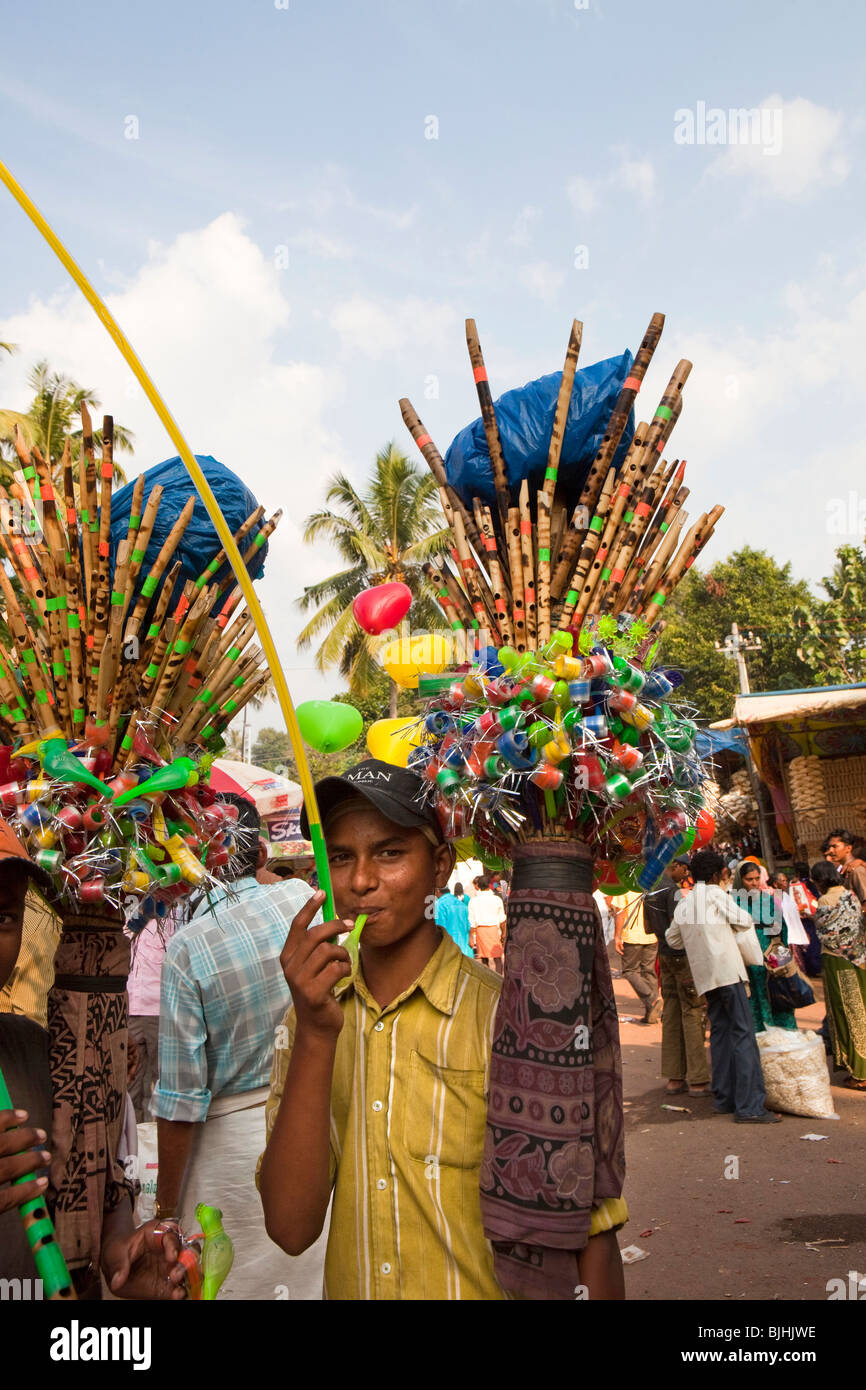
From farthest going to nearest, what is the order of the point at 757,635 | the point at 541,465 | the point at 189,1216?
the point at 757,635, the point at 189,1216, the point at 541,465

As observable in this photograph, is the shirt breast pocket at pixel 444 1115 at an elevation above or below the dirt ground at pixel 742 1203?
above

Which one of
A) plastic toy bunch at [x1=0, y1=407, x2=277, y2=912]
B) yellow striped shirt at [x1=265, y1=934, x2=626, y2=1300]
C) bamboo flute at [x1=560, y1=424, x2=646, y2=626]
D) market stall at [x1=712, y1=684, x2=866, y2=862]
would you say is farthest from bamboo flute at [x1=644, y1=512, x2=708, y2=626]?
market stall at [x1=712, y1=684, x2=866, y2=862]

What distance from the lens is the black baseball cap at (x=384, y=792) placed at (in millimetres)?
1865

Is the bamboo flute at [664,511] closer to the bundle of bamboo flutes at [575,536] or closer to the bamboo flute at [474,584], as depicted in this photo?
the bundle of bamboo flutes at [575,536]

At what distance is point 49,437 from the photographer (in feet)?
51.5

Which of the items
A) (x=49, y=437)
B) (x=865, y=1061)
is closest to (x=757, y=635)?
(x=49, y=437)

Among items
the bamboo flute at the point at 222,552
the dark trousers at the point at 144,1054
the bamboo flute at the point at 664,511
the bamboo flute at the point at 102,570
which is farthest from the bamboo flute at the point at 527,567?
the dark trousers at the point at 144,1054

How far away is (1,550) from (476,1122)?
1.68m

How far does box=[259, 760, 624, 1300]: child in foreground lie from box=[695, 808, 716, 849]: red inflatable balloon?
0.55m

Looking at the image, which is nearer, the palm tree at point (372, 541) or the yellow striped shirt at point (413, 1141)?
the yellow striped shirt at point (413, 1141)

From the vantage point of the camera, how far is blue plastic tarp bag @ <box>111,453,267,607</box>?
7.58ft

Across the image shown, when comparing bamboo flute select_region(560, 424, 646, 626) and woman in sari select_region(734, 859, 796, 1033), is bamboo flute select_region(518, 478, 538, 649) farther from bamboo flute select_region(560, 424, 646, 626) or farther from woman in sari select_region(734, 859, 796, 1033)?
woman in sari select_region(734, 859, 796, 1033)

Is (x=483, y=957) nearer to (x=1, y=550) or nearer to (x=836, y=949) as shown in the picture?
(x=836, y=949)

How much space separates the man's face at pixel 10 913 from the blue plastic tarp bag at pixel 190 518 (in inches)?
29.5
